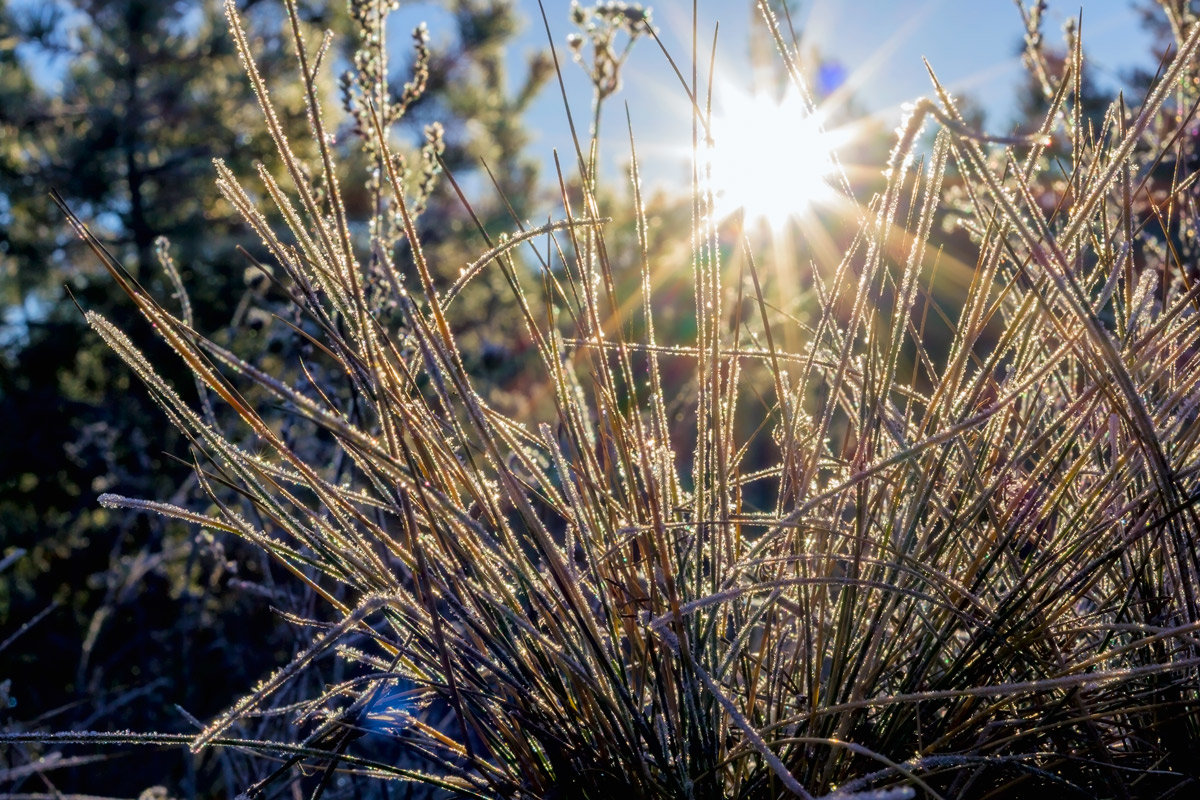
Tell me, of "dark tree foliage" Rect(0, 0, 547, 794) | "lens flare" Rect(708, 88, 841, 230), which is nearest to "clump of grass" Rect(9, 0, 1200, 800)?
"lens flare" Rect(708, 88, 841, 230)

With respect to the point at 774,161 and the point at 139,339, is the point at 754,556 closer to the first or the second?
the point at 774,161

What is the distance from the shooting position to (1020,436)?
2.54ft

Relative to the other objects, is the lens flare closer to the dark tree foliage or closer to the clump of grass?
the clump of grass

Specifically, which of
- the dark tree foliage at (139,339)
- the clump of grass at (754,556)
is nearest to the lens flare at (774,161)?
the clump of grass at (754,556)

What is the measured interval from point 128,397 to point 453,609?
4.42 m

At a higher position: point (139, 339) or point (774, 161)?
point (139, 339)

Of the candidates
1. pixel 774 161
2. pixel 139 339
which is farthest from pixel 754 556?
pixel 139 339

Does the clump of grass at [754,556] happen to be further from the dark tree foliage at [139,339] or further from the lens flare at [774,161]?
the dark tree foliage at [139,339]

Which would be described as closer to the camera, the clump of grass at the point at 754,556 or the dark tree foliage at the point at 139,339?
the clump of grass at the point at 754,556

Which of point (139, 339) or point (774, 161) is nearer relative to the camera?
point (774, 161)

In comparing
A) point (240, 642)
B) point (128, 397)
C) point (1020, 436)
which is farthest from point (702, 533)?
point (128, 397)

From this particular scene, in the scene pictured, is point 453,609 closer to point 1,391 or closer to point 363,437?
point 363,437

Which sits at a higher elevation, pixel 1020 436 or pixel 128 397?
pixel 128 397

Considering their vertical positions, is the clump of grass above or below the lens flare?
below
